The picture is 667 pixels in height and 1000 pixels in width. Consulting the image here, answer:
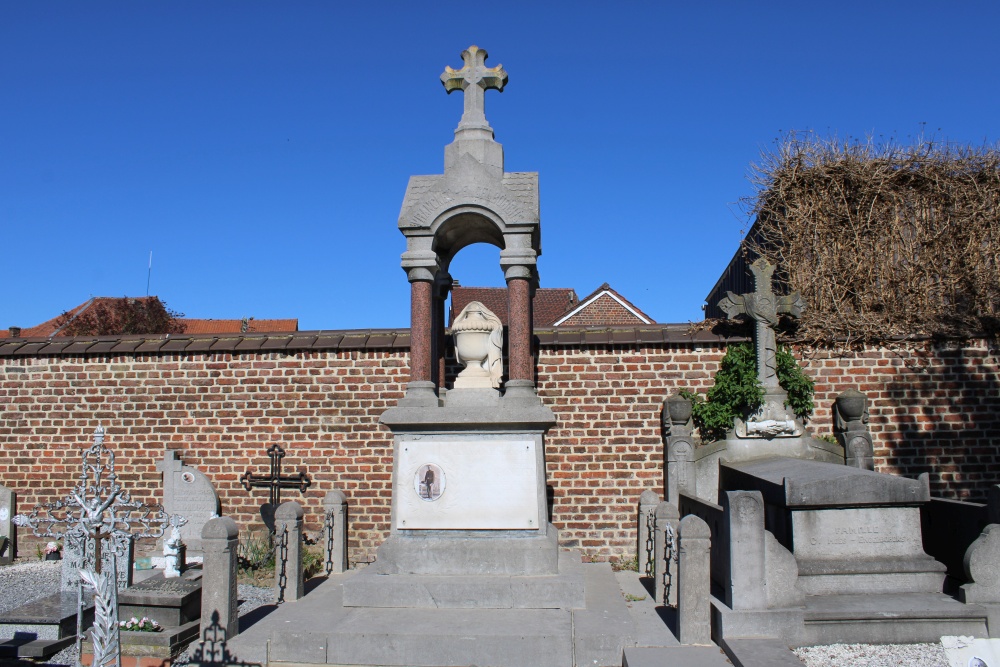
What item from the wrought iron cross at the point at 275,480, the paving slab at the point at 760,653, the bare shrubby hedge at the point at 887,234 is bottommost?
the paving slab at the point at 760,653

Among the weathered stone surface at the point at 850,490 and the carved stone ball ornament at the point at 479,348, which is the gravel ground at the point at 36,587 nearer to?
the carved stone ball ornament at the point at 479,348

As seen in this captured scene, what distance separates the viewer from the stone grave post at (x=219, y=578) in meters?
5.80

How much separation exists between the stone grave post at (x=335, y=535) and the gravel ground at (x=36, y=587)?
70 centimetres

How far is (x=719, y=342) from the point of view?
31.4 feet

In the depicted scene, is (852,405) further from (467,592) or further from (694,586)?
(467,592)

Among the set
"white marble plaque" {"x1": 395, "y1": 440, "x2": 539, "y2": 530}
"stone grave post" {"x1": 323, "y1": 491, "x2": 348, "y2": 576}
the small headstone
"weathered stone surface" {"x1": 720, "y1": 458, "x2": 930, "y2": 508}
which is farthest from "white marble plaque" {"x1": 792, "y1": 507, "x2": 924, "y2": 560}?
the small headstone

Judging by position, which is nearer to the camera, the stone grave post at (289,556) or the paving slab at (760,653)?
the paving slab at (760,653)

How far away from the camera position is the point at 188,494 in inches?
379

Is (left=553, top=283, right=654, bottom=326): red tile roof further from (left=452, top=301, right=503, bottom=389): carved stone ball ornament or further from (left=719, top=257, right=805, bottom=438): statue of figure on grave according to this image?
(left=452, top=301, right=503, bottom=389): carved stone ball ornament

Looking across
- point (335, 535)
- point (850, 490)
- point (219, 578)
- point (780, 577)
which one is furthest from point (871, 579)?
→ point (335, 535)

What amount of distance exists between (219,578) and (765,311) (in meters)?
6.80

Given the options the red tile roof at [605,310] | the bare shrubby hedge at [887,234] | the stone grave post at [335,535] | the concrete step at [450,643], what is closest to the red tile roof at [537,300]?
the red tile roof at [605,310]

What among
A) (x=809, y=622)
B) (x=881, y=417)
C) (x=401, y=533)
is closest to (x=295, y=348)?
(x=401, y=533)

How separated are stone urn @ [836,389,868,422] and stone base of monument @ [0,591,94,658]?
8.29 meters
